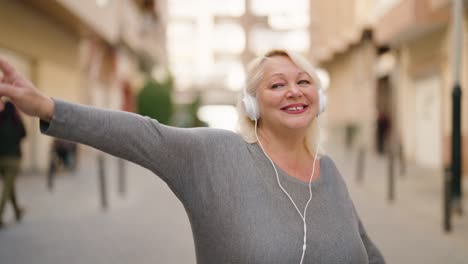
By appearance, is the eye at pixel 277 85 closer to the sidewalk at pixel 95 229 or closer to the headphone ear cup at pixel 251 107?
the headphone ear cup at pixel 251 107

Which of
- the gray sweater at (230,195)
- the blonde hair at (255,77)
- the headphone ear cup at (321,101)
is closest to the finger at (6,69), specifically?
the gray sweater at (230,195)

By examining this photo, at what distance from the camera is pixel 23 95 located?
67.7 inches

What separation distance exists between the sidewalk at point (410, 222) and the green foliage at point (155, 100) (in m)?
18.2

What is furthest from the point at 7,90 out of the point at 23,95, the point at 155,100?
the point at 155,100

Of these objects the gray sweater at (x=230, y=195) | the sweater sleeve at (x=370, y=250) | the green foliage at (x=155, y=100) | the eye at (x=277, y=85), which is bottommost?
the sweater sleeve at (x=370, y=250)

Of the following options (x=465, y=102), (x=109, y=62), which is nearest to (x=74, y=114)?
(x=465, y=102)

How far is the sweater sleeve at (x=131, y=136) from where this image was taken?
1.79m

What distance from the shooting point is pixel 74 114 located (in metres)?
1.80

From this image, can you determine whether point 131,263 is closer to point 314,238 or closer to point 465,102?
point 314,238

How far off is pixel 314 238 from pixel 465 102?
13.3 meters

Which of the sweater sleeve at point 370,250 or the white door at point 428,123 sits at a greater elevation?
the white door at point 428,123

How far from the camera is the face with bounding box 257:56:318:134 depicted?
2.25 m

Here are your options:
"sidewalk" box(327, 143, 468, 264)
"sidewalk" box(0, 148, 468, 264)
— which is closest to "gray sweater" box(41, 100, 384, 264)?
"sidewalk" box(0, 148, 468, 264)

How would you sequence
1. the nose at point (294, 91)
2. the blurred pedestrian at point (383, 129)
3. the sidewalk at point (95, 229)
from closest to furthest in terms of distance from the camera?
the nose at point (294, 91), the sidewalk at point (95, 229), the blurred pedestrian at point (383, 129)
